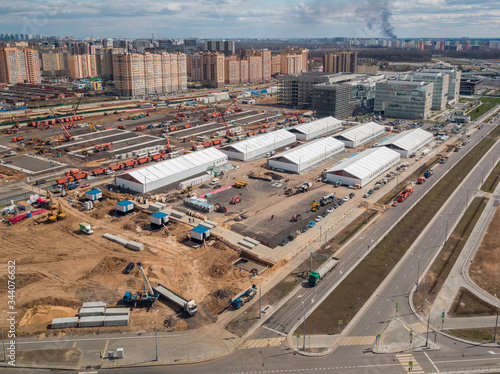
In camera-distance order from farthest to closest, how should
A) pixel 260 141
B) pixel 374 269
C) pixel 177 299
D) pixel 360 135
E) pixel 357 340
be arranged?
1. pixel 360 135
2. pixel 260 141
3. pixel 374 269
4. pixel 177 299
5. pixel 357 340

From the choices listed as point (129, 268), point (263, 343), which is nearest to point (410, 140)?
point (129, 268)

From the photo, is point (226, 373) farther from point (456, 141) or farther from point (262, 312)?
point (456, 141)

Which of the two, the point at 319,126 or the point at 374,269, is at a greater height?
the point at 319,126

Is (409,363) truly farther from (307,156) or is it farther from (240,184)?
(307,156)

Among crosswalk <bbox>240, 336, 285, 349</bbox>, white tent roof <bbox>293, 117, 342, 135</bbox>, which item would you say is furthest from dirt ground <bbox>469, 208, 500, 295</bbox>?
white tent roof <bbox>293, 117, 342, 135</bbox>

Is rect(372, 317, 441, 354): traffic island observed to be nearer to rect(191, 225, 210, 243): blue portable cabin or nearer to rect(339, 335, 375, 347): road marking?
rect(339, 335, 375, 347): road marking

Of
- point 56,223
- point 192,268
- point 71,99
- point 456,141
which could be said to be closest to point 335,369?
point 192,268

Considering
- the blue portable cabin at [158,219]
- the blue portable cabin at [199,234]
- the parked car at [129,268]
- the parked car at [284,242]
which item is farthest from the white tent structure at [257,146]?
the parked car at [129,268]

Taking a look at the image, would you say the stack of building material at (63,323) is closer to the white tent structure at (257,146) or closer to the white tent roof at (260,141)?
the white tent structure at (257,146)
